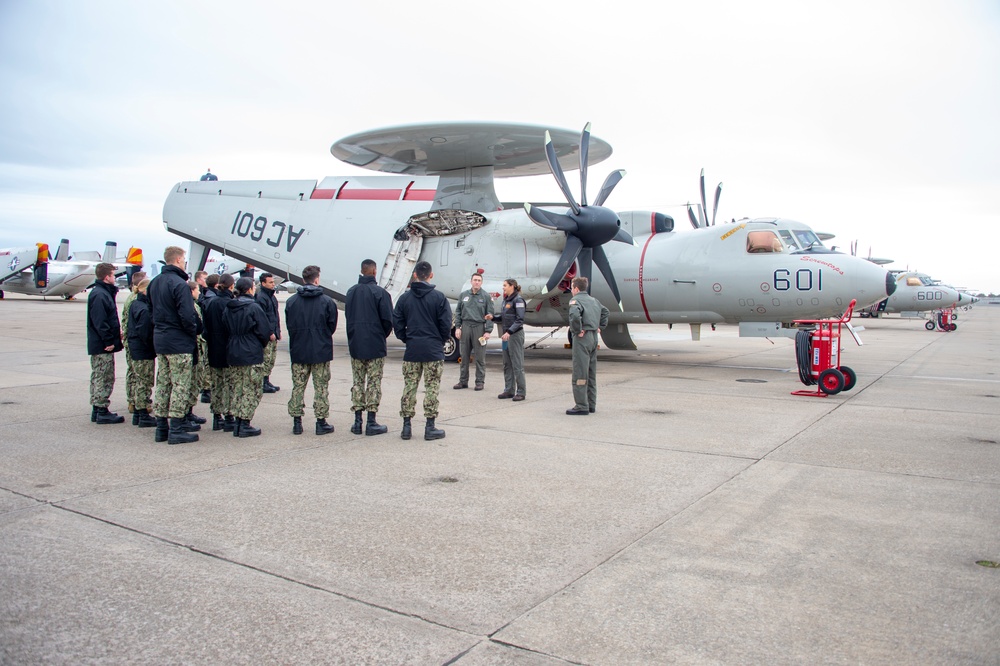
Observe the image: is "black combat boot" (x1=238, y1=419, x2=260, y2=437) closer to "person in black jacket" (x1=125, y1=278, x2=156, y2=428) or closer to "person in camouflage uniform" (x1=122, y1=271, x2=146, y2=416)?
"person in black jacket" (x1=125, y1=278, x2=156, y2=428)

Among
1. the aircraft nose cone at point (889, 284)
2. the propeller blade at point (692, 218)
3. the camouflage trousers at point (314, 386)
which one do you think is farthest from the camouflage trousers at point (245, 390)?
the propeller blade at point (692, 218)

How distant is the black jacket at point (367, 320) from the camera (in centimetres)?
705

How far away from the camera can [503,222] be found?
46.4 feet

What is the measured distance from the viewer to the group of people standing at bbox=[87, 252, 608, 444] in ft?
22.3

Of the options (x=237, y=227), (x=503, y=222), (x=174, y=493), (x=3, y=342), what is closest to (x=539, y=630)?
(x=174, y=493)

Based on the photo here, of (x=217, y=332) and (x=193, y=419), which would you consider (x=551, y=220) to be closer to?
(x=217, y=332)

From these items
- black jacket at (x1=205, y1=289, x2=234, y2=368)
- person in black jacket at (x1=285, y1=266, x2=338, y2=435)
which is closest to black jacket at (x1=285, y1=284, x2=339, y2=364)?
person in black jacket at (x1=285, y1=266, x2=338, y2=435)

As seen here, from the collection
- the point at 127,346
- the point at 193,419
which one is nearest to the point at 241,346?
the point at 193,419

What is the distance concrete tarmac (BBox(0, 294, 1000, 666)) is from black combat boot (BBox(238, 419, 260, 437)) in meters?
0.12

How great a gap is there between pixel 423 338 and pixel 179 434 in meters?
2.52

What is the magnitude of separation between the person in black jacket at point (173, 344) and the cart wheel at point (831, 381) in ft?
26.7

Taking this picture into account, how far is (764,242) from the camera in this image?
1253cm

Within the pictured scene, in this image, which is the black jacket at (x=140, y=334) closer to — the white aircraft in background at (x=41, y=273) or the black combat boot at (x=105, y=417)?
the black combat boot at (x=105, y=417)

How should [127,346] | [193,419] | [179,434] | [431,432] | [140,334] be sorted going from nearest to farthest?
[179,434] < [431,432] < [140,334] < [127,346] < [193,419]
